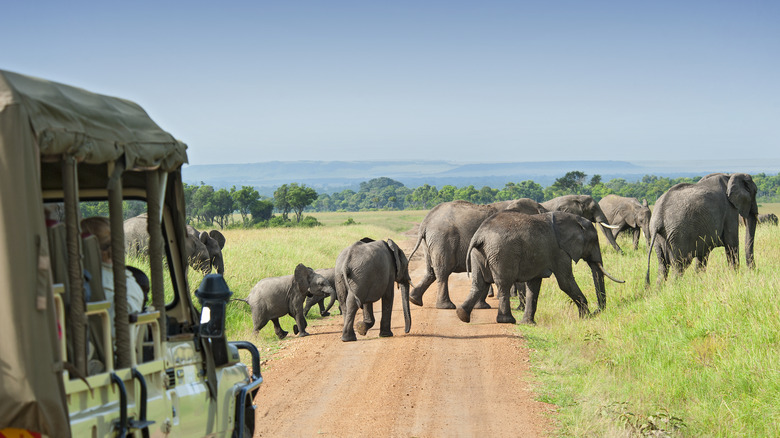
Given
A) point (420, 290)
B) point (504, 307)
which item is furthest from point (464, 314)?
point (420, 290)

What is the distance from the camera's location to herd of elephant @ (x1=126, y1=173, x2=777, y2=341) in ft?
39.3

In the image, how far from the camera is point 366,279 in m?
11.6

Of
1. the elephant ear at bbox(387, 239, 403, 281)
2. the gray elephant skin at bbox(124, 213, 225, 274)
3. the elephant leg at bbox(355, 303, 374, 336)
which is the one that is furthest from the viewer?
the gray elephant skin at bbox(124, 213, 225, 274)

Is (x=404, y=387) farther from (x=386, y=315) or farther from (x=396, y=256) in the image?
(x=396, y=256)

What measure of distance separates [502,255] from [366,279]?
279cm

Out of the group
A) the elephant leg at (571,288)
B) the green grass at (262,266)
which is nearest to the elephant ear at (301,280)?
the green grass at (262,266)

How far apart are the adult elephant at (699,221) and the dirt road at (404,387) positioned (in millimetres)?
5033

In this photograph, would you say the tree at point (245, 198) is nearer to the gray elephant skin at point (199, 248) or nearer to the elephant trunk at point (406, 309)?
the gray elephant skin at point (199, 248)

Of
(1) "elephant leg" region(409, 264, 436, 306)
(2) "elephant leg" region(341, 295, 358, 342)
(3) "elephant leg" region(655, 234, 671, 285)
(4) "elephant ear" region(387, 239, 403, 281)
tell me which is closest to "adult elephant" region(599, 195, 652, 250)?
(3) "elephant leg" region(655, 234, 671, 285)

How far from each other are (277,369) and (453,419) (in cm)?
313

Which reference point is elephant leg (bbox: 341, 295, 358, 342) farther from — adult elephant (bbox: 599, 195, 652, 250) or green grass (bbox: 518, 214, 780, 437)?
adult elephant (bbox: 599, 195, 652, 250)

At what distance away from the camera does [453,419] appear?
7.46 metres

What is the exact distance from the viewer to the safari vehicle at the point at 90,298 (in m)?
3.02

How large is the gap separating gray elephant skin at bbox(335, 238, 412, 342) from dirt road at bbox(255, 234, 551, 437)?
0.34 meters
